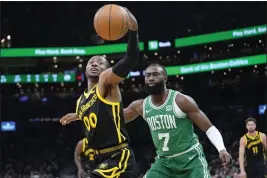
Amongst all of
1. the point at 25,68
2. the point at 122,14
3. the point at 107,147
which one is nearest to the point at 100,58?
the point at 122,14

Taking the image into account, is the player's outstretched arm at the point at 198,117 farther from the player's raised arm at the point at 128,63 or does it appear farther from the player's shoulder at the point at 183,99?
the player's raised arm at the point at 128,63

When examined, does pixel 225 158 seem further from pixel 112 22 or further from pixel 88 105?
pixel 112 22

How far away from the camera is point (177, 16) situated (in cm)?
3156

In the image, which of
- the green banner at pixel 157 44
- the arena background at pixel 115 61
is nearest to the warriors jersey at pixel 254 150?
the arena background at pixel 115 61

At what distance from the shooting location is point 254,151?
9.99 metres

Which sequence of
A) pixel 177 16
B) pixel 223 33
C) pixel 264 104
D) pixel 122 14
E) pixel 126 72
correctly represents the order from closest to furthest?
1. pixel 126 72
2. pixel 122 14
3. pixel 223 33
4. pixel 264 104
5. pixel 177 16

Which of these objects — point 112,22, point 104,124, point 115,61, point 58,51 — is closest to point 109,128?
point 104,124

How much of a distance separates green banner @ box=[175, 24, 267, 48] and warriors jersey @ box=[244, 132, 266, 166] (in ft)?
54.1

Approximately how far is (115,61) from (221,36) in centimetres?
670

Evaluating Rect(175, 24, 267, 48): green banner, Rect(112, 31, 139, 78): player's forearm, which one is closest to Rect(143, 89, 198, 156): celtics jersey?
Rect(112, 31, 139, 78): player's forearm

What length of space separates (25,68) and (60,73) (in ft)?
7.04

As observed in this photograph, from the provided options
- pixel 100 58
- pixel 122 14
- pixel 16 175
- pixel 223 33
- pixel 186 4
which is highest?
pixel 186 4

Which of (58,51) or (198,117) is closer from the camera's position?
(198,117)

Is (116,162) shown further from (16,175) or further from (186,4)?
(186,4)
